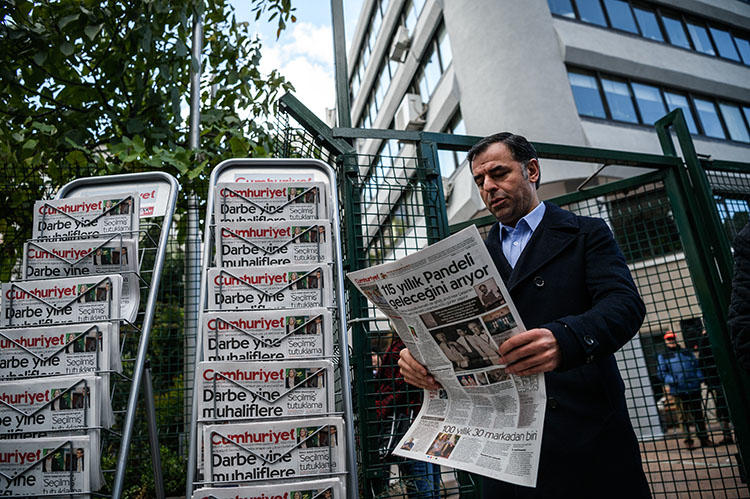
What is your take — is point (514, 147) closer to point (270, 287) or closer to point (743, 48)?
point (270, 287)

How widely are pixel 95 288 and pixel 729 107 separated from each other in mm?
15800

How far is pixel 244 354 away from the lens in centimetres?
199

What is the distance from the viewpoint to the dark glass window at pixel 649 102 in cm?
1116

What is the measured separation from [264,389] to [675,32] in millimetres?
15007

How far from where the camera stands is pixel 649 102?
37.4 ft

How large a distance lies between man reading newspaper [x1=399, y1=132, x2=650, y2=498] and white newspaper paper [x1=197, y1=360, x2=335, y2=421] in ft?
1.62

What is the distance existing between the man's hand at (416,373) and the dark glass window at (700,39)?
1525 cm

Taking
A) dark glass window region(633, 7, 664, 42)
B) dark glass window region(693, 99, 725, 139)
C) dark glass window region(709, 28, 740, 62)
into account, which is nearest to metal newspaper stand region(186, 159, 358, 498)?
dark glass window region(633, 7, 664, 42)

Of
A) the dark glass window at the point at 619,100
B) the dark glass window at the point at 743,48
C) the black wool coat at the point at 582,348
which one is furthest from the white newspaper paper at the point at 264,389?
the dark glass window at the point at 743,48

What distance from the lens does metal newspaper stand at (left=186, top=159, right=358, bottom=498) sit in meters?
1.86

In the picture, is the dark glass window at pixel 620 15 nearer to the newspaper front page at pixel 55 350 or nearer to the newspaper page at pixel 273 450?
the newspaper page at pixel 273 450

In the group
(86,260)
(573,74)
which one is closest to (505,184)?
(86,260)

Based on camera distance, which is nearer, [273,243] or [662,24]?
[273,243]

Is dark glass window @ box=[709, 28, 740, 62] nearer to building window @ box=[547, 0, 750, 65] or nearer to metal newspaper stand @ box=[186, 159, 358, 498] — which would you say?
building window @ box=[547, 0, 750, 65]
